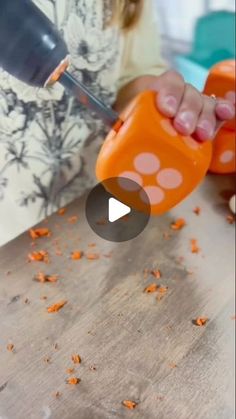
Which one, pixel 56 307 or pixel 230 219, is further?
pixel 230 219

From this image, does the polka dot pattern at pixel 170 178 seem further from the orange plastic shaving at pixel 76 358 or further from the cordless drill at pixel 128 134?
the orange plastic shaving at pixel 76 358

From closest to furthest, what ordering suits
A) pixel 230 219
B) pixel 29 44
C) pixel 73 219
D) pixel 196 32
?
pixel 29 44 → pixel 73 219 → pixel 230 219 → pixel 196 32

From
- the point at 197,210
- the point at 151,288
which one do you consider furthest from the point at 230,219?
the point at 151,288

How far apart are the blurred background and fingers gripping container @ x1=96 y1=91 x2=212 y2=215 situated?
0.36 meters

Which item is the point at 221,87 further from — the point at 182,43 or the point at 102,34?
the point at 182,43

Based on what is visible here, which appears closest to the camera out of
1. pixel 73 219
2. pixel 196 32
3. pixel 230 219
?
pixel 73 219

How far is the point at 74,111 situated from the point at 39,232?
10cm

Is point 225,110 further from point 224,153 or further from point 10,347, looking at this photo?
point 10,347

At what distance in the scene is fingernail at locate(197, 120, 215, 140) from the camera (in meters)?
0.34

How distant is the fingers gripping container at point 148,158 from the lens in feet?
0.99

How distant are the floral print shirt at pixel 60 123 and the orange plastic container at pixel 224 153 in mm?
97

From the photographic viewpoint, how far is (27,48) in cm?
25

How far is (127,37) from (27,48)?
0.22m
